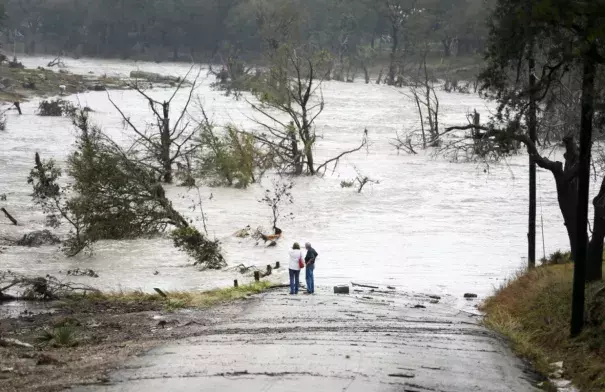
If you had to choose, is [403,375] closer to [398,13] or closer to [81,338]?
[81,338]

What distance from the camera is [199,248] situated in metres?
28.4

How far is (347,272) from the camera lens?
89.2 ft

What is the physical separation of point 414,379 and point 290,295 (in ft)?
29.5

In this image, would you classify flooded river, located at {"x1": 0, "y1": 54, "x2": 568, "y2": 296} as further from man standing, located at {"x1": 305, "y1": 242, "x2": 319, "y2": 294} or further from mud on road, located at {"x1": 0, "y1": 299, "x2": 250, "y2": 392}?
mud on road, located at {"x1": 0, "y1": 299, "x2": 250, "y2": 392}

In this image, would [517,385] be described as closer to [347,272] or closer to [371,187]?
[347,272]

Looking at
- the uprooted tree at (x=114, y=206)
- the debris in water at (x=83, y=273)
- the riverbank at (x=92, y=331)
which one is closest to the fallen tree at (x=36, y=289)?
the riverbank at (x=92, y=331)

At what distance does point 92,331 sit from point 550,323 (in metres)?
8.75

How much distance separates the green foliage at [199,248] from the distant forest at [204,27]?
283 ft

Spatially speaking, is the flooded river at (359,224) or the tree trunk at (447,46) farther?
the tree trunk at (447,46)

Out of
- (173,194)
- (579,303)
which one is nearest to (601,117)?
(579,303)

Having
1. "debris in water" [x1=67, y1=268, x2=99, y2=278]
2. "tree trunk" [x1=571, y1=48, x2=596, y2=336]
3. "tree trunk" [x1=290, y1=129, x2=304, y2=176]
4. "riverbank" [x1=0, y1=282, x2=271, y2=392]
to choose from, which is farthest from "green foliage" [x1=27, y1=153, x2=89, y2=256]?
"tree trunk" [x1=571, y1=48, x2=596, y2=336]

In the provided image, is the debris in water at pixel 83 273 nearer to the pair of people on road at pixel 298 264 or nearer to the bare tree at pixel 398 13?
the pair of people on road at pixel 298 264

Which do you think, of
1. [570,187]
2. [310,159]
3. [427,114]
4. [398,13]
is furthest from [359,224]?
[398,13]

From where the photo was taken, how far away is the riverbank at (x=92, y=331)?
13234 millimetres
